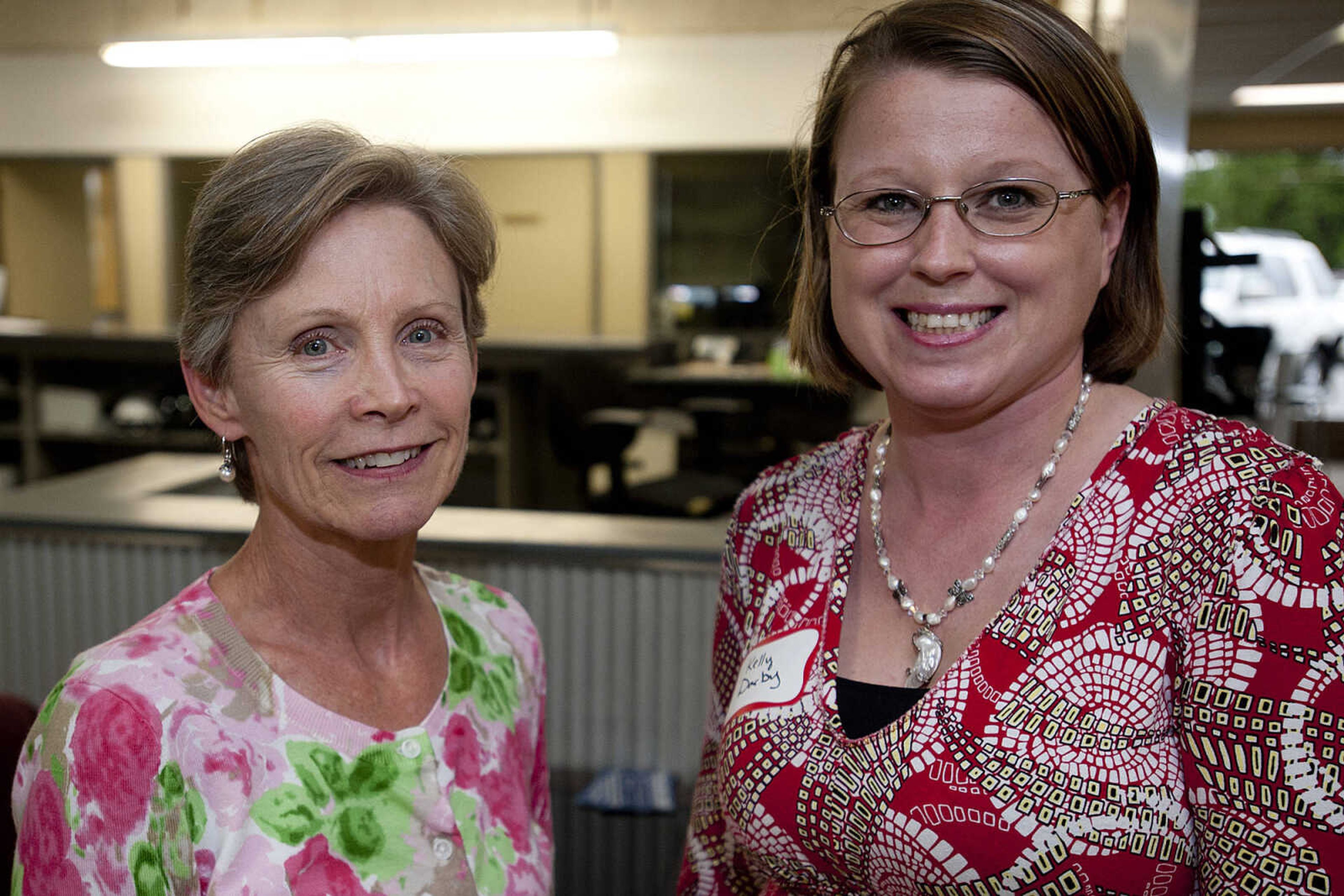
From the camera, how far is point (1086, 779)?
3.59 ft

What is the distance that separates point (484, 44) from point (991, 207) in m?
5.58

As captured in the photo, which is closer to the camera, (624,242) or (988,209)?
(988,209)

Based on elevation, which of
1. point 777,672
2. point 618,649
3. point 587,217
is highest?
point 587,217

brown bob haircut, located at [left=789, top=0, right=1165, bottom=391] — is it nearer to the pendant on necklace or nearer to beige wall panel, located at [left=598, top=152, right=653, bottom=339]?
the pendant on necklace

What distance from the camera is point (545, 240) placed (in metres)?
9.15

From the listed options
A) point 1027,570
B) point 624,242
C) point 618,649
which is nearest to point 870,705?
point 1027,570

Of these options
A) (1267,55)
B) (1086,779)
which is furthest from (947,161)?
(1267,55)

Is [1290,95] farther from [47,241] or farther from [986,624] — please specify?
[47,241]

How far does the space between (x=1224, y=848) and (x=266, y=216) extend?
3.61 feet

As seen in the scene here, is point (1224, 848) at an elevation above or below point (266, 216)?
below

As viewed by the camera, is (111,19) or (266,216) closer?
(266,216)

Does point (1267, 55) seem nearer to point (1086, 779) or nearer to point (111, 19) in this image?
point (1086, 779)

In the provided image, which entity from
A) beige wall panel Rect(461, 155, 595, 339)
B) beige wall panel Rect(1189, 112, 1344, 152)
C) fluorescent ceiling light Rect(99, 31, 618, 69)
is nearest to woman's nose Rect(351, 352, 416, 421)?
fluorescent ceiling light Rect(99, 31, 618, 69)

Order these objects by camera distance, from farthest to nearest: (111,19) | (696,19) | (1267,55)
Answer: (111,19), (696,19), (1267,55)
